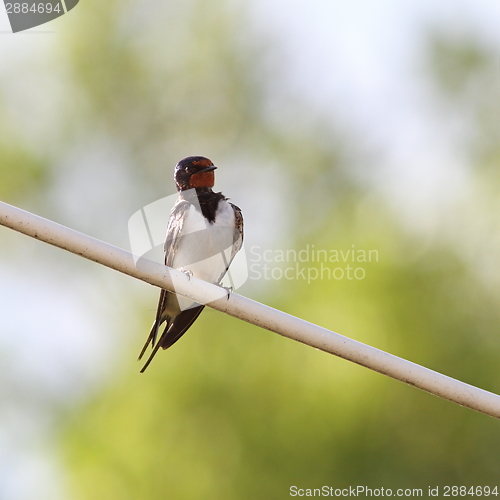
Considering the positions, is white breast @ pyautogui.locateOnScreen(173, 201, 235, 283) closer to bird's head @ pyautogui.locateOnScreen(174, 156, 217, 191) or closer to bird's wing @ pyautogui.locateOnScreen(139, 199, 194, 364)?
bird's wing @ pyautogui.locateOnScreen(139, 199, 194, 364)

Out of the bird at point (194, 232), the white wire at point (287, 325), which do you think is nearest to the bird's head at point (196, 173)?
the bird at point (194, 232)

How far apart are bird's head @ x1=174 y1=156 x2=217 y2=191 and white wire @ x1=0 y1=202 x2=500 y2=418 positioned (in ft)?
7.85

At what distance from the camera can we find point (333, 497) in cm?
1079

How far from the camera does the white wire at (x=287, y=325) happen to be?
227 cm

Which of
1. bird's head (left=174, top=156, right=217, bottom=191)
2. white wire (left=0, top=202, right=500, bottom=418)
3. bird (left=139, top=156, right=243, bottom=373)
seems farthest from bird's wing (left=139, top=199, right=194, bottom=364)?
white wire (left=0, top=202, right=500, bottom=418)

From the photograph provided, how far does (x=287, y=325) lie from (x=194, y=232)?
2.42 m

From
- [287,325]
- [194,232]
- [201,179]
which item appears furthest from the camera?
[201,179]

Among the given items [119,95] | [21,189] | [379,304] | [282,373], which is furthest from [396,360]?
[119,95]

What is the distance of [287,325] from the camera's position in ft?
8.04

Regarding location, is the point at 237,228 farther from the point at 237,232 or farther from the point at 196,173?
the point at 196,173

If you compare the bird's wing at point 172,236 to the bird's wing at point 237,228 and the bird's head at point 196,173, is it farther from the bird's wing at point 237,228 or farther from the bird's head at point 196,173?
the bird's wing at point 237,228

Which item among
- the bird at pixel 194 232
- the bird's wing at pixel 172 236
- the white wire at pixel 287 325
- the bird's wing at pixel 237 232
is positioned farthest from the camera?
the bird's wing at pixel 237 232

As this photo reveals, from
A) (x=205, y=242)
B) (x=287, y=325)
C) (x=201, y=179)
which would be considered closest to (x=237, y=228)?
(x=205, y=242)

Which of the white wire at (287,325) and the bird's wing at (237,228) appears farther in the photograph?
the bird's wing at (237,228)
